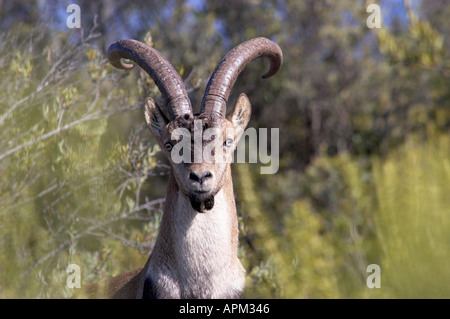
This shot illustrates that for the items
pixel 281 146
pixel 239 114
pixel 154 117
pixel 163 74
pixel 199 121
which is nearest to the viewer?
pixel 199 121

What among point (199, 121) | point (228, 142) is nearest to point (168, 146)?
point (199, 121)

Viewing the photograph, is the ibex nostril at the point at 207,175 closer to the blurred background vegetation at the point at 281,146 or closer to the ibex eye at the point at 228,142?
the ibex eye at the point at 228,142

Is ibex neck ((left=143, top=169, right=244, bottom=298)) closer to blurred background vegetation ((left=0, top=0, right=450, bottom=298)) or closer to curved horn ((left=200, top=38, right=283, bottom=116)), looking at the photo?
blurred background vegetation ((left=0, top=0, right=450, bottom=298))

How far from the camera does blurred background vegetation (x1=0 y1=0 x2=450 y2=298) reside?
4.80m

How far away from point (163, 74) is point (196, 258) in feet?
5.73

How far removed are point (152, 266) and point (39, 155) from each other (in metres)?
2.74

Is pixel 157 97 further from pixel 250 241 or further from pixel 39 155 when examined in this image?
pixel 250 241

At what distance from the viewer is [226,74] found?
18.9ft

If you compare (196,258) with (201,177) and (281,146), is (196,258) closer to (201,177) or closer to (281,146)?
(201,177)

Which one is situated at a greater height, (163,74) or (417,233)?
(163,74)

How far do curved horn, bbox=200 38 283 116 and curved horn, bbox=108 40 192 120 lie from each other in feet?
0.68

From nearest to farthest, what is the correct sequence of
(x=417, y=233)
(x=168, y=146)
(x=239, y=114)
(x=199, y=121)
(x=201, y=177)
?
(x=417, y=233)
(x=201, y=177)
(x=199, y=121)
(x=168, y=146)
(x=239, y=114)

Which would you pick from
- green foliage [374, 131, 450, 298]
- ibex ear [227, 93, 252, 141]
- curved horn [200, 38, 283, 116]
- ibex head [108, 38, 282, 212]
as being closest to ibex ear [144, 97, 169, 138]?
ibex head [108, 38, 282, 212]

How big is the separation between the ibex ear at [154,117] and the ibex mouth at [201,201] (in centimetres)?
108
